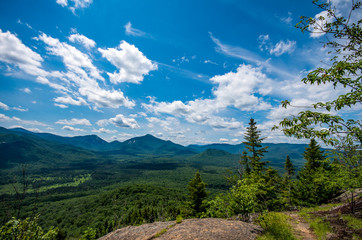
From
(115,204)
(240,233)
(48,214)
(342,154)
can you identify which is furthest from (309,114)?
(48,214)

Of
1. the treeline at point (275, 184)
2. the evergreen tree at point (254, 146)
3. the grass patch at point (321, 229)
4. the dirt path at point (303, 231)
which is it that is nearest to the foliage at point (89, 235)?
the treeline at point (275, 184)

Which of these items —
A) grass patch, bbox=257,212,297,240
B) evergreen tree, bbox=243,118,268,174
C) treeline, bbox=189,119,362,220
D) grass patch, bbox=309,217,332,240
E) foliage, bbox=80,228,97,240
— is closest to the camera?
grass patch, bbox=257,212,297,240

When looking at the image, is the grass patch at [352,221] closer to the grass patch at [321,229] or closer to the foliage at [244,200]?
the grass patch at [321,229]

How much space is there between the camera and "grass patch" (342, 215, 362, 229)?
7135 millimetres

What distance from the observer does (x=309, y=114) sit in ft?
16.6

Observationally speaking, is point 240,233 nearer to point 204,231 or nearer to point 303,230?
point 204,231

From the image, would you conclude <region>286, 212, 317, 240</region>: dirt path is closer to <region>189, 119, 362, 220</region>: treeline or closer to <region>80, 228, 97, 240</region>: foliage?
<region>189, 119, 362, 220</region>: treeline

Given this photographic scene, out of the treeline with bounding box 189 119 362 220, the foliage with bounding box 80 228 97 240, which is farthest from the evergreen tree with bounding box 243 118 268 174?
the foliage with bounding box 80 228 97 240

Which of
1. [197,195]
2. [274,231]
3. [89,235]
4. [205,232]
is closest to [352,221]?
[274,231]

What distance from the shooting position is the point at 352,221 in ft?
25.2

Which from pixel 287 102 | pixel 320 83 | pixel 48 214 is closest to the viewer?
pixel 320 83

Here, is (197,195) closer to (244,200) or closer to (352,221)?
(244,200)

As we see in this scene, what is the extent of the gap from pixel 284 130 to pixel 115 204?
15877cm

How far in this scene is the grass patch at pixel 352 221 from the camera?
23.4 feet
